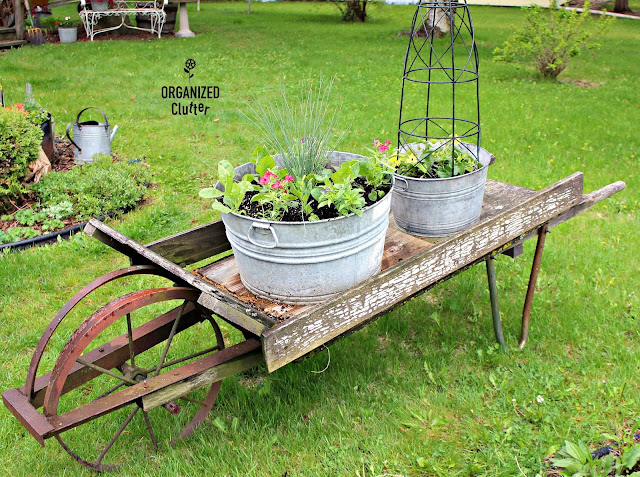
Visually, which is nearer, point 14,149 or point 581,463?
point 581,463

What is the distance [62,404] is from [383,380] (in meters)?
1.59

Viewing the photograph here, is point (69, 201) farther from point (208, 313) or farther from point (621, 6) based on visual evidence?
point (621, 6)

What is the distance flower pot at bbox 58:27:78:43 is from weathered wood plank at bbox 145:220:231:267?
39.4ft

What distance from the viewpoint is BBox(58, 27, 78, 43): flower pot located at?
12672 millimetres

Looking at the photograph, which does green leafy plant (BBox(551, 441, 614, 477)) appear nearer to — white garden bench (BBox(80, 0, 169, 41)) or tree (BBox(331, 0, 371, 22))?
white garden bench (BBox(80, 0, 169, 41))

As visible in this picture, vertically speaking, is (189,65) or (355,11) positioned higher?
(355,11)

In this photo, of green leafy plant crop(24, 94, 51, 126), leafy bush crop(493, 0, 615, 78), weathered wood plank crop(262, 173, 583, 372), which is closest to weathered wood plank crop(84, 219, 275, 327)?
weathered wood plank crop(262, 173, 583, 372)

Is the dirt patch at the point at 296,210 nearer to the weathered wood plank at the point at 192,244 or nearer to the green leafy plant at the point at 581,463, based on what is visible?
the weathered wood plank at the point at 192,244

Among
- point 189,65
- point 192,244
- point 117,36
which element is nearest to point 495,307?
point 192,244

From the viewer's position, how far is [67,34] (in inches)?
502

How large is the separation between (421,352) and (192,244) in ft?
4.72

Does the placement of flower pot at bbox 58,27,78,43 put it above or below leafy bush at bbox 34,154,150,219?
above

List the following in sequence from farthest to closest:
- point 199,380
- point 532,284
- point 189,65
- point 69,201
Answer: point 189,65 → point 69,201 → point 532,284 → point 199,380

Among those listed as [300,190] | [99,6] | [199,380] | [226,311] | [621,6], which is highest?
[621,6]
